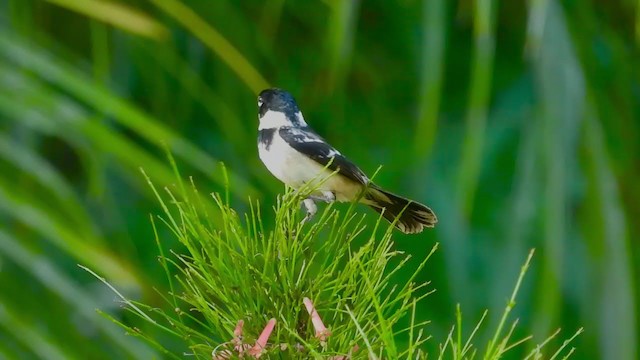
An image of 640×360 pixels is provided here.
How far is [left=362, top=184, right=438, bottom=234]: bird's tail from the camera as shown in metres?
0.49

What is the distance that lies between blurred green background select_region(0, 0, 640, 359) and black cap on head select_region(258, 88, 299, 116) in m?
0.09

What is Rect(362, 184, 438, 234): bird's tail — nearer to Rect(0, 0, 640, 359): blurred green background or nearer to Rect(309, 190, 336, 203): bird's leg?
Rect(309, 190, 336, 203): bird's leg

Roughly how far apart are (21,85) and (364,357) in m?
0.38

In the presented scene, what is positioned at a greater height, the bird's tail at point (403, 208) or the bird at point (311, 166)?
the bird at point (311, 166)

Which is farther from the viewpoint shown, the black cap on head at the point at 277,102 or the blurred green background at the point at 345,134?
the blurred green background at the point at 345,134

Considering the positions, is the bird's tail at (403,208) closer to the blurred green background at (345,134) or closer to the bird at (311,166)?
the bird at (311,166)

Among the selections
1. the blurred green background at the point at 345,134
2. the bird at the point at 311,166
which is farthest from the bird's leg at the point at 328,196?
the blurred green background at the point at 345,134

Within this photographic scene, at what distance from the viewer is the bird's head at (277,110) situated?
1.80ft

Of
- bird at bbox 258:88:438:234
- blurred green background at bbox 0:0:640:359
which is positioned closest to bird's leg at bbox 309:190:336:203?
bird at bbox 258:88:438:234

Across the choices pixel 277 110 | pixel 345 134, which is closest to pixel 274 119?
pixel 277 110

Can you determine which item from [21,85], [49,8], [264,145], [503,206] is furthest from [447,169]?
[264,145]

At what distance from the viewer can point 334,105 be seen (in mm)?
1347

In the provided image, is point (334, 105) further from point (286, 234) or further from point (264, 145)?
point (286, 234)

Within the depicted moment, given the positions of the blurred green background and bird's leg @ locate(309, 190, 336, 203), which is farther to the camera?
the blurred green background
